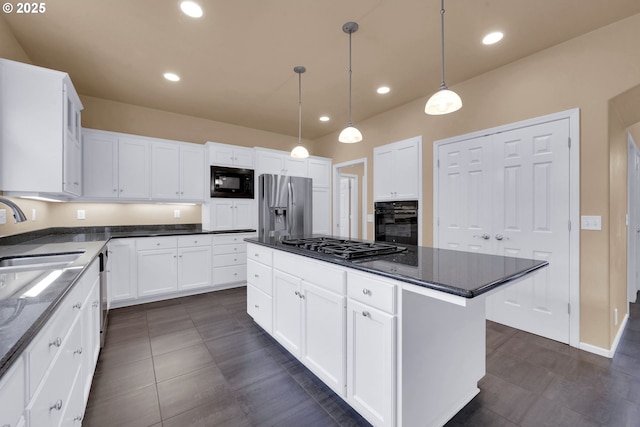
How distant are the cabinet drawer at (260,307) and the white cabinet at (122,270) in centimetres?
173

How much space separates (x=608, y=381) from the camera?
1934mm

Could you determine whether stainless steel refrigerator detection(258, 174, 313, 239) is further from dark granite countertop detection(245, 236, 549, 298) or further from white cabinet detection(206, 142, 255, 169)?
dark granite countertop detection(245, 236, 549, 298)

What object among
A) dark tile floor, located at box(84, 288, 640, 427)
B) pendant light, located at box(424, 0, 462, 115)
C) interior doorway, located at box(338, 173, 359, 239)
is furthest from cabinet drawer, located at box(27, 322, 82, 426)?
interior doorway, located at box(338, 173, 359, 239)

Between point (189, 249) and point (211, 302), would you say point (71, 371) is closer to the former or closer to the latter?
point (211, 302)

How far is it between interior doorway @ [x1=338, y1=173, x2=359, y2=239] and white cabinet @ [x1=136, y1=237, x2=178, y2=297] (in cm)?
434

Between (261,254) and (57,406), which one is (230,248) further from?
(57,406)

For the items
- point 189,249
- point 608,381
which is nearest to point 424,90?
point 608,381

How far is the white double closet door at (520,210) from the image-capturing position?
2.51 metres

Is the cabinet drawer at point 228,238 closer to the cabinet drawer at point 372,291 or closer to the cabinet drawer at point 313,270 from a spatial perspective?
the cabinet drawer at point 313,270

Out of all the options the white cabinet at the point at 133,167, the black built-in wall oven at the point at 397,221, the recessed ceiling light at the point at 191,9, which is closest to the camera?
the recessed ceiling light at the point at 191,9

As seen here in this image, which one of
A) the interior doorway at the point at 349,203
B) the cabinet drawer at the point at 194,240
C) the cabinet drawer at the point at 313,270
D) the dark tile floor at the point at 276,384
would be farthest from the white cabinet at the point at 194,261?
the interior doorway at the point at 349,203

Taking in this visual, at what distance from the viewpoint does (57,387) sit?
1.03 meters

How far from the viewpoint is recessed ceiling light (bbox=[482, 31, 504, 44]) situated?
236cm

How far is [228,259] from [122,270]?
4.31 ft
